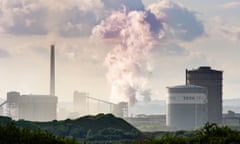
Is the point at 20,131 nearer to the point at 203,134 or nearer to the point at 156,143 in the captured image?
the point at 156,143

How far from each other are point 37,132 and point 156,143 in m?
11.6

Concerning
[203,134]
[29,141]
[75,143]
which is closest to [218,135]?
[203,134]

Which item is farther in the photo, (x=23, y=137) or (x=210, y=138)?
(x=210, y=138)

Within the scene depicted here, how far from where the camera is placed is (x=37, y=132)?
60.2 metres

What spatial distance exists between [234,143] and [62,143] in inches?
647

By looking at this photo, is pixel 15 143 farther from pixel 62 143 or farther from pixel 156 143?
pixel 156 143

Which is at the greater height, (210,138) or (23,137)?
(23,137)

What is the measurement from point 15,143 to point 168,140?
48.2 feet

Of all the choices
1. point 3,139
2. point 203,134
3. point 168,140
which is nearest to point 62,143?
point 3,139

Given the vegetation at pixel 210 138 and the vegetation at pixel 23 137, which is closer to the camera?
the vegetation at pixel 23 137

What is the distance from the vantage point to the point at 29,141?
59469 millimetres

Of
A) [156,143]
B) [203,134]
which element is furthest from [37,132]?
[203,134]

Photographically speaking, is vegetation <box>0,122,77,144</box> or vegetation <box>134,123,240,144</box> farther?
vegetation <box>134,123,240,144</box>

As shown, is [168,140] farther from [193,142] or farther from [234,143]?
[234,143]
